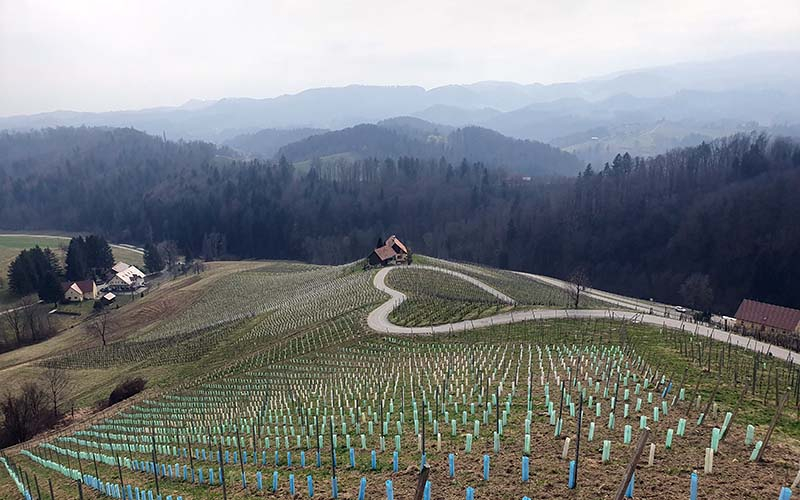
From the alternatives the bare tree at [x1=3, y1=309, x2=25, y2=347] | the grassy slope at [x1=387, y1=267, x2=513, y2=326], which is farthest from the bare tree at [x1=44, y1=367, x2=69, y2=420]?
the grassy slope at [x1=387, y1=267, x2=513, y2=326]

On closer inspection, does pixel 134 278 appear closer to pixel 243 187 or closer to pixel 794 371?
pixel 243 187

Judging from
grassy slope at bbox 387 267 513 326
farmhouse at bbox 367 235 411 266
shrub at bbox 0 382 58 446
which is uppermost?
farmhouse at bbox 367 235 411 266

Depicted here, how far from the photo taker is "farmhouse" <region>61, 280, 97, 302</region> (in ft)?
307

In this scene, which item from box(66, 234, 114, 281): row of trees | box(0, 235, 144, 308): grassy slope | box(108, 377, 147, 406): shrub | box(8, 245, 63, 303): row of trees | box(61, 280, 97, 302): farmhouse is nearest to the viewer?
box(108, 377, 147, 406): shrub

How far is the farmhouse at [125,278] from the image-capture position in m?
104

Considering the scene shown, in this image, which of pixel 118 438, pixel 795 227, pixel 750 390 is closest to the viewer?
pixel 750 390

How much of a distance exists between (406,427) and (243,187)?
185 metres

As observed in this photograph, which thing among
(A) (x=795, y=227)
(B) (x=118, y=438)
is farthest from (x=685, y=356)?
(A) (x=795, y=227)

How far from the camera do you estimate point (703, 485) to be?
36.3 feet

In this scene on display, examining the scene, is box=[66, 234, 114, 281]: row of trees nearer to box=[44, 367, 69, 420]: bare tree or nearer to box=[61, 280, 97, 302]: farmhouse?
box=[61, 280, 97, 302]: farmhouse

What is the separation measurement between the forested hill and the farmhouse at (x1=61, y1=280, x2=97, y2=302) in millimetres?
58395

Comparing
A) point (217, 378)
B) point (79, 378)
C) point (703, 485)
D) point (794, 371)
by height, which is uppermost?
point (703, 485)

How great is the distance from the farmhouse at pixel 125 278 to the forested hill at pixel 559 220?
47572mm

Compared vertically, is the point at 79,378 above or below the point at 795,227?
below
